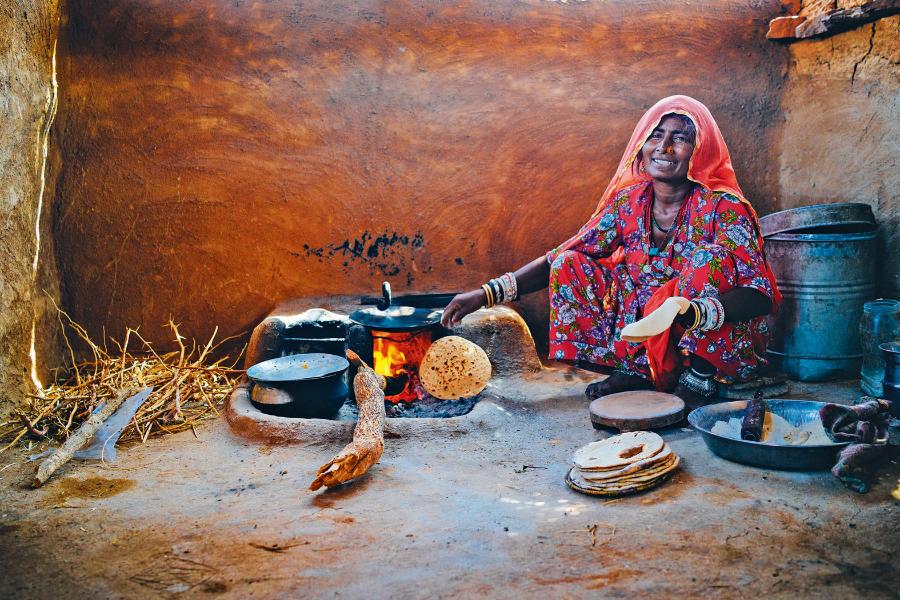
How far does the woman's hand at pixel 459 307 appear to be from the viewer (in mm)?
3605

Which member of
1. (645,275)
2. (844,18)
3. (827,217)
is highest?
(844,18)

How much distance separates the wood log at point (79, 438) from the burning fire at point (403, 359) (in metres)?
1.26

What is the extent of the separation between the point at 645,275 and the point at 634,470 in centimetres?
130

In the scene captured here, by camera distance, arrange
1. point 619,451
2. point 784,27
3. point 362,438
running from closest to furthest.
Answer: point 619,451
point 362,438
point 784,27

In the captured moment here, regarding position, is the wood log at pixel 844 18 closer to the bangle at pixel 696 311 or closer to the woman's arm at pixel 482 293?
the bangle at pixel 696 311

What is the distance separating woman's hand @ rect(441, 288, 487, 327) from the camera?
3.61m

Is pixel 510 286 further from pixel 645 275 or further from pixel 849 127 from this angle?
pixel 849 127

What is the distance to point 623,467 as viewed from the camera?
2490 mm

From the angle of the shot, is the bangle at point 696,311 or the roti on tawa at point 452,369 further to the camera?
the roti on tawa at point 452,369

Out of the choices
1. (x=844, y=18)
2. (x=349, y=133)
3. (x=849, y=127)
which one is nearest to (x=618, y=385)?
(x=849, y=127)

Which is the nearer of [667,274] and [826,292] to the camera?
[667,274]

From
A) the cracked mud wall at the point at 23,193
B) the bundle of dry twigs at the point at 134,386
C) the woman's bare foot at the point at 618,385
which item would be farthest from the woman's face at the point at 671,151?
the cracked mud wall at the point at 23,193

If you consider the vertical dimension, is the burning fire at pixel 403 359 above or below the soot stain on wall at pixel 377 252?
below

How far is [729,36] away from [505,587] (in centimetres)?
408
